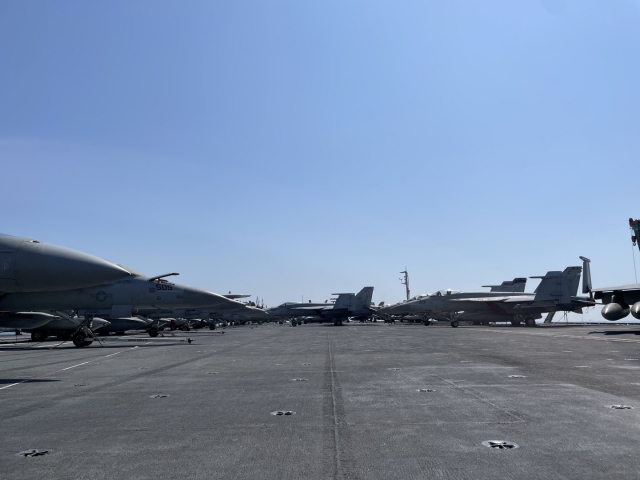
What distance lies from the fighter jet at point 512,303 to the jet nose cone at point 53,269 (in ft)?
149

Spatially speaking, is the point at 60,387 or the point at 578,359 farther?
the point at 578,359

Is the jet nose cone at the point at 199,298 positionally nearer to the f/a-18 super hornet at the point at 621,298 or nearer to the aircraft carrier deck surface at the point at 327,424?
the aircraft carrier deck surface at the point at 327,424

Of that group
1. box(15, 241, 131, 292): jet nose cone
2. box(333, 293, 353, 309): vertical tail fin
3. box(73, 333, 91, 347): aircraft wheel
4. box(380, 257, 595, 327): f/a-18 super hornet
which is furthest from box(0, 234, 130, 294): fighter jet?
box(333, 293, 353, 309): vertical tail fin

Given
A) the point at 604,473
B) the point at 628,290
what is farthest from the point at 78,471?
the point at 628,290

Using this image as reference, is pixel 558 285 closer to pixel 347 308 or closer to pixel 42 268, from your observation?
pixel 347 308

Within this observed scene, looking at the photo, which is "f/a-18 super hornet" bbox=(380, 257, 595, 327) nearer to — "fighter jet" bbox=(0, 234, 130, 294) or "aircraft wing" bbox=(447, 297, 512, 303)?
"aircraft wing" bbox=(447, 297, 512, 303)

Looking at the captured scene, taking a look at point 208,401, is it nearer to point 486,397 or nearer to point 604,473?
point 486,397

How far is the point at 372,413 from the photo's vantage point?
7.05m

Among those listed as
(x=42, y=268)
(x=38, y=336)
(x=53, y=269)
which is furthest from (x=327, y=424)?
(x=38, y=336)

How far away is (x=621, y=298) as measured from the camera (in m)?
31.7

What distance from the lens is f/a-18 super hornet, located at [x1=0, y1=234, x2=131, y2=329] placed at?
1144 centimetres

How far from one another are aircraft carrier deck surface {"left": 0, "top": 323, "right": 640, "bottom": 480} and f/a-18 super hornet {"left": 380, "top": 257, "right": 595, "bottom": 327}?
136 ft

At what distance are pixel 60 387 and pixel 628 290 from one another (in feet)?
103

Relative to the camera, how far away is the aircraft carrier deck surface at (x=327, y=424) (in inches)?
182
